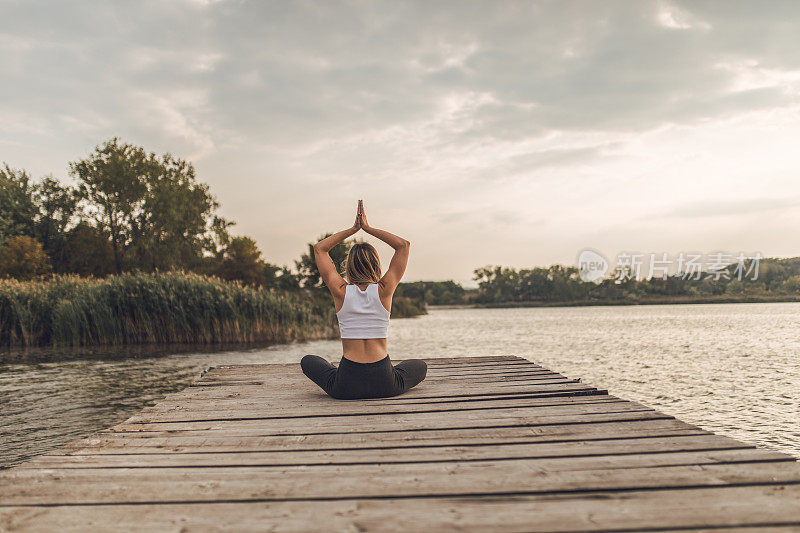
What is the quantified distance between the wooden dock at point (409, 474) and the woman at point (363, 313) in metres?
0.31

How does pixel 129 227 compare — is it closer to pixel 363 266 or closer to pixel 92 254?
pixel 92 254

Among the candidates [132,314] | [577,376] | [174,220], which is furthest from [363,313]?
[174,220]

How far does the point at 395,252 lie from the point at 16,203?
47817 millimetres

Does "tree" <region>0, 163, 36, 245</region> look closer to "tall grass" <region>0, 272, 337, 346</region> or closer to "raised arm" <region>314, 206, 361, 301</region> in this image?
"tall grass" <region>0, 272, 337, 346</region>

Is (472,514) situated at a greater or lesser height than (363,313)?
lesser


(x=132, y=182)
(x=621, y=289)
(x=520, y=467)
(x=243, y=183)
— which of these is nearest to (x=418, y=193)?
(x=243, y=183)

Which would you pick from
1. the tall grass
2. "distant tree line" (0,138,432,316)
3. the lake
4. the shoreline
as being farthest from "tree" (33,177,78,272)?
the shoreline

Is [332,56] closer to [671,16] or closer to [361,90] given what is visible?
[361,90]

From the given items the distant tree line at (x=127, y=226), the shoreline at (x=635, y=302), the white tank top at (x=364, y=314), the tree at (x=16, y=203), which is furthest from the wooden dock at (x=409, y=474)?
the shoreline at (x=635, y=302)

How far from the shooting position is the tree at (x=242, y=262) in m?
40.6

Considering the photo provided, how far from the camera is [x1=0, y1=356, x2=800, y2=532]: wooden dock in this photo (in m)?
1.84

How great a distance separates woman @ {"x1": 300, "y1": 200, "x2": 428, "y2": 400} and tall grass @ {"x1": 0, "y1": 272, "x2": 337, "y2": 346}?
15.0 m

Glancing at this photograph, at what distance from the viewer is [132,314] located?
1788 centimetres

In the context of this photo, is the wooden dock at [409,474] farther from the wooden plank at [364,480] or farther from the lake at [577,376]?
the lake at [577,376]
